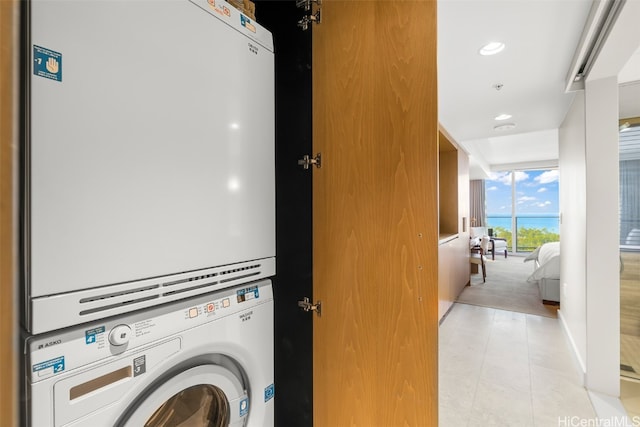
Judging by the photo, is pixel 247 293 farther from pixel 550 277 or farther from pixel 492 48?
pixel 550 277

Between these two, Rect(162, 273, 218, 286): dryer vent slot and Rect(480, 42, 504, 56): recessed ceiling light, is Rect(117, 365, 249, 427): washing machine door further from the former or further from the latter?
Rect(480, 42, 504, 56): recessed ceiling light

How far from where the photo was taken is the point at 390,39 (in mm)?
1050

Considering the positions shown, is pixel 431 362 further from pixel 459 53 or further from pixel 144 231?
A: pixel 459 53

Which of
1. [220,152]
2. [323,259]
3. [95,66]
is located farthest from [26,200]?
[323,259]

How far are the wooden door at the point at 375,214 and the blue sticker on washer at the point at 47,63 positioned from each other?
81 cm

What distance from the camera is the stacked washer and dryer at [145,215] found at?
0.60m

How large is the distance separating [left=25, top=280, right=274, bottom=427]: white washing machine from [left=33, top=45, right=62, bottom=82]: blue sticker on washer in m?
0.57

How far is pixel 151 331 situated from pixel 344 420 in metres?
0.84

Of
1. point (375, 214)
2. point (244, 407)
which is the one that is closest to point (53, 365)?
point (244, 407)

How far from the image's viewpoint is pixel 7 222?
304 mm

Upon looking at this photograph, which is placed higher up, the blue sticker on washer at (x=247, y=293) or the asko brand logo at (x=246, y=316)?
the blue sticker on washer at (x=247, y=293)

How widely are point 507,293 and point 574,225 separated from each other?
2.32 metres

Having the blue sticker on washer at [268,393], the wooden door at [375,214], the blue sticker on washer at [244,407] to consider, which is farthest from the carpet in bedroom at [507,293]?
the blue sticker on washer at [244,407]

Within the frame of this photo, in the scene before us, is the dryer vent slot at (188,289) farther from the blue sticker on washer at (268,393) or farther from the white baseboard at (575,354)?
the white baseboard at (575,354)
